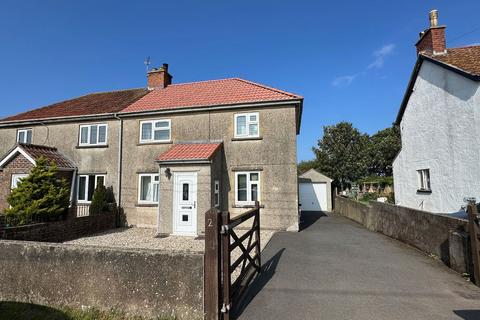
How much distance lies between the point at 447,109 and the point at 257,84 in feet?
28.7

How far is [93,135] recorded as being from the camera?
14773mm

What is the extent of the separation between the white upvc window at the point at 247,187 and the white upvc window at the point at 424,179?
27.5 feet

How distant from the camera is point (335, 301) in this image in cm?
465

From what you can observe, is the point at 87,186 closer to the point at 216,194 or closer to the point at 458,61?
the point at 216,194

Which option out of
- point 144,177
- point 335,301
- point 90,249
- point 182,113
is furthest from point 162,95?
point 335,301

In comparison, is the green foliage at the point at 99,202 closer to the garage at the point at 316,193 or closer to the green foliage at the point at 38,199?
the green foliage at the point at 38,199

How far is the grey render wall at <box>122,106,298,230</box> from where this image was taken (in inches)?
467

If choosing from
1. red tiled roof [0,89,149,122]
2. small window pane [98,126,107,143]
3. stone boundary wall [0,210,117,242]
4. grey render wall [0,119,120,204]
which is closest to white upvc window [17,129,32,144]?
grey render wall [0,119,120,204]

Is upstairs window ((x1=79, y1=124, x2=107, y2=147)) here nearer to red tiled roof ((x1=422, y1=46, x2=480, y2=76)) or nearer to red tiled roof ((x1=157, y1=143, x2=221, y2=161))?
red tiled roof ((x1=157, y1=143, x2=221, y2=161))

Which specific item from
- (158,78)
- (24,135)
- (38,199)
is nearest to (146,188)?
(38,199)

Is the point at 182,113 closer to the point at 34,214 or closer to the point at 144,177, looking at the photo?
the point at 144,177

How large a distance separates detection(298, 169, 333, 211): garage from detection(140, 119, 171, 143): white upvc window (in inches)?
568

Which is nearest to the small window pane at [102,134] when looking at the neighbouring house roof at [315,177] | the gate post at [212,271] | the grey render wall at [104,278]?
the grey render wall at [104,278]

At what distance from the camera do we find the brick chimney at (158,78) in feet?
56.4
